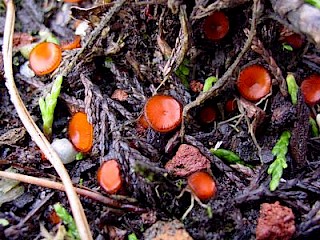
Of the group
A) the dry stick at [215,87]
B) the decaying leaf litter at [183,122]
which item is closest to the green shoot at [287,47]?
the decaying leaf litter at [183,122]

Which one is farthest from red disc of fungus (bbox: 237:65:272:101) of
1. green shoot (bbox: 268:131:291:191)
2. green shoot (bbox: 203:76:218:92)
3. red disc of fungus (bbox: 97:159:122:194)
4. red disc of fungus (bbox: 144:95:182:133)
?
red disc of fungus (bbox: 97:159:122:194)

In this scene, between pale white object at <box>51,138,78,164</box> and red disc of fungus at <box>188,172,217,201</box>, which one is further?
pale white object at <box>51,138,78,164</box>

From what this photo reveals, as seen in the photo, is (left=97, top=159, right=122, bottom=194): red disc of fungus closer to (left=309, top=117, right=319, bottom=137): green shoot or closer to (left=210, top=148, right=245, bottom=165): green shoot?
(left=210, top=148, right=245, bottom=165): green shoot

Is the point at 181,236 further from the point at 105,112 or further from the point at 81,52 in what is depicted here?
the point at 81,52

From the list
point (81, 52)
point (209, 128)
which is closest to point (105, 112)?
point (81, 52)

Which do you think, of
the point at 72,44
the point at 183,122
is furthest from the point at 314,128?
the point at 72,44

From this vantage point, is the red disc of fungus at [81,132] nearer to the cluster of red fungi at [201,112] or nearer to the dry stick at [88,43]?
the cluster of red fungi at [201,112]
